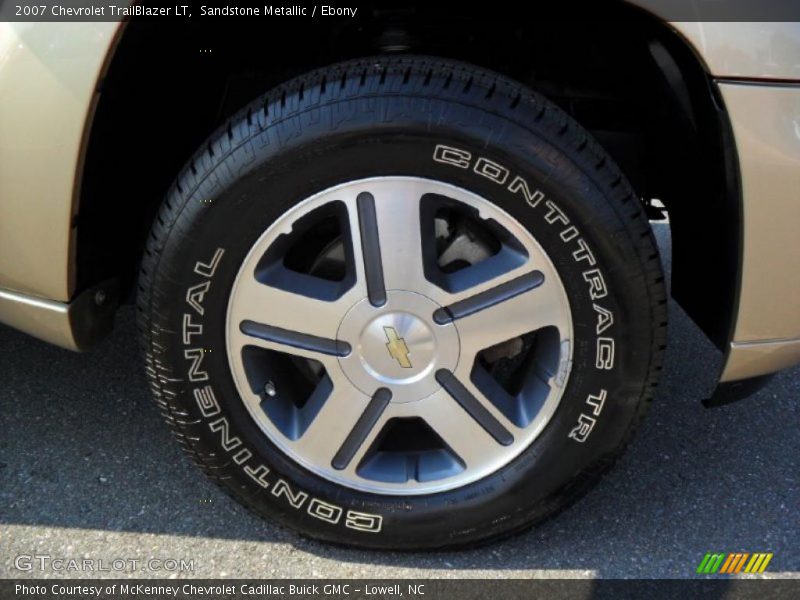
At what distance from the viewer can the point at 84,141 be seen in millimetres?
1462

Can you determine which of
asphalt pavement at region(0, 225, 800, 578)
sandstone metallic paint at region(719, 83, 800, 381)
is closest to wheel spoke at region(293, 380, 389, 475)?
asphalt pavement at region(0, 225, 800, 578)

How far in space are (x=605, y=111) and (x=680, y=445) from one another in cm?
88

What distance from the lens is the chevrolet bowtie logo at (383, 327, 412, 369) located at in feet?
5.16

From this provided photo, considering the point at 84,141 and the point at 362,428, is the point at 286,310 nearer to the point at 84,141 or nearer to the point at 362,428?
the point at 362,428

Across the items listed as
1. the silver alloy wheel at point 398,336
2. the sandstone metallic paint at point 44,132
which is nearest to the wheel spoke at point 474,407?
the silver alloy wheel at point 398,336

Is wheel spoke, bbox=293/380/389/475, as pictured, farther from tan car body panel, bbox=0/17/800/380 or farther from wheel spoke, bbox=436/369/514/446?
tan car body panel, bbox=0/17/800/380

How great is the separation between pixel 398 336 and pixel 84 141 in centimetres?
69

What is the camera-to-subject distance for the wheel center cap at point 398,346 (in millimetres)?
1567

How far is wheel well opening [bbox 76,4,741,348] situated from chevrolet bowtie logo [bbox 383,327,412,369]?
0.61m

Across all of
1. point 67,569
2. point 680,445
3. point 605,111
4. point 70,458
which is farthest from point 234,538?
point 605,111

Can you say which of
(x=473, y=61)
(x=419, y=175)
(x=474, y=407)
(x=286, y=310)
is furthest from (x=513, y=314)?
(x=473, y=61)

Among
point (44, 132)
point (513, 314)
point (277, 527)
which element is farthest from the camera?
point (277, 527)

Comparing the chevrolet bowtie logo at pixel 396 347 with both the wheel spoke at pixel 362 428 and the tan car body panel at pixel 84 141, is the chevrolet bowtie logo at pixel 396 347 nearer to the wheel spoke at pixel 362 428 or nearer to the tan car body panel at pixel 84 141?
the wheel spoke at pixel 362 428

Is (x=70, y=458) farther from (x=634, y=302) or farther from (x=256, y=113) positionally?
(x=634, y=302)
